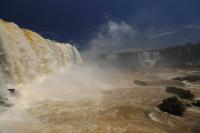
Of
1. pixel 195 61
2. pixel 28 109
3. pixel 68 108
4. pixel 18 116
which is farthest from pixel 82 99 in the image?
pixel 195 61

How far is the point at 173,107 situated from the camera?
14.3 meters

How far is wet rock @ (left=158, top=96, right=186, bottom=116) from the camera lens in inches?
552

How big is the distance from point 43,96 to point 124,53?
2998 inches

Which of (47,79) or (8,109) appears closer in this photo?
(8,109)

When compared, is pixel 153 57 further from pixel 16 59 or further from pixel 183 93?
pixel 16 59

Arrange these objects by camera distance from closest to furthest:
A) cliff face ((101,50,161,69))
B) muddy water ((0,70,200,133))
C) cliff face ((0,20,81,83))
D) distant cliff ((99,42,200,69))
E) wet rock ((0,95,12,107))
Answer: muddy water ((0,70,200,133)) → wet rock ((0,95,12,107)) → cliff face ((0,20,81,83)) → distant cliff ((99,42,200,69)) → cliff face ((101,50,161,69))

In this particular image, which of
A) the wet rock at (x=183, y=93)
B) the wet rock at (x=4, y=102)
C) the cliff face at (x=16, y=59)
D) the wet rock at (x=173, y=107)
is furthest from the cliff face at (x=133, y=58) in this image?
the wet rock at (x=4, y=102)

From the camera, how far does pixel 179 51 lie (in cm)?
8725

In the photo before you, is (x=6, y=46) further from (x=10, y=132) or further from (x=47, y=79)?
(x=10, y=132)

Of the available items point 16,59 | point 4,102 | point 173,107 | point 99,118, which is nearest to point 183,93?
point 173,107

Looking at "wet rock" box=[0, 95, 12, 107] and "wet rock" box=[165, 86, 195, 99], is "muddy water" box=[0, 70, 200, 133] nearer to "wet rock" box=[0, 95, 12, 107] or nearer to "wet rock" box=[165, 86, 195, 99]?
"wet rock" box=[0, 95, 12, 107]

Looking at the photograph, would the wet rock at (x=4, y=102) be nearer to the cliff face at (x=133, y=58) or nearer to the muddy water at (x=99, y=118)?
the muddy water at (x=99, y=118)

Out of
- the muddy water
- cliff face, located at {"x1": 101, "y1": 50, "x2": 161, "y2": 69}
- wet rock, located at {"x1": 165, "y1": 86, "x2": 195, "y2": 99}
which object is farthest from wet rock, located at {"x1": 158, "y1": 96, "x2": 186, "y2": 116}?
cliff face, located at {"x1": 101, "y1": 50, "x2": 161, "y2": 69}

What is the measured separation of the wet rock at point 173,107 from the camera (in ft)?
46.0
